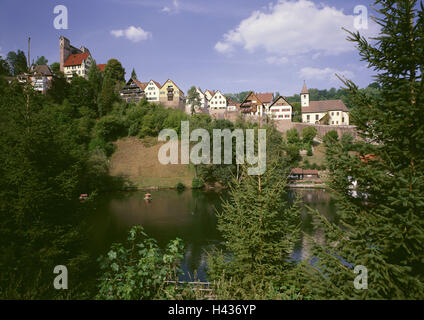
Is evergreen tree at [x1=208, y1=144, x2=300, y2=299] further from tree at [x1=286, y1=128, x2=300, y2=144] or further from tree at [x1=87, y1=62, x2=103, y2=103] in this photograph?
tree at [x1=87, y1=62, x2=103, y2=103]

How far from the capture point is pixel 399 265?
14.1 ft

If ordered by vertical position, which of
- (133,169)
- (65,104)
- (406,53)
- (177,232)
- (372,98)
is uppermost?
(65,104)

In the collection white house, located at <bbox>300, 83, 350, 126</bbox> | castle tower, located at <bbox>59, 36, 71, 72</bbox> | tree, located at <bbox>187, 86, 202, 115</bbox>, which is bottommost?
white house, located at <bbox>300, 83, 350, 126</bbox>

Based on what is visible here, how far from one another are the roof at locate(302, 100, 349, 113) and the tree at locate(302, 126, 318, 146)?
12882 millimetres

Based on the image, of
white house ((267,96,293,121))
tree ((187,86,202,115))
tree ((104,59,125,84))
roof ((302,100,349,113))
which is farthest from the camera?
tree ((104,59,125,84))

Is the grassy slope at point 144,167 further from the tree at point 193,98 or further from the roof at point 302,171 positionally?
the roof at point 302,171

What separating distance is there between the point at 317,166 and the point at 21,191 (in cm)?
4648

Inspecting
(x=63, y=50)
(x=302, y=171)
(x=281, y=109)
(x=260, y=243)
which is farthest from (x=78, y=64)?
(x=260, y=243)

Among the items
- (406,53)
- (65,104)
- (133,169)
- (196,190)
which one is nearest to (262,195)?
(406,53)

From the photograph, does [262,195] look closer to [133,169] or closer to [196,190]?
[196,190]

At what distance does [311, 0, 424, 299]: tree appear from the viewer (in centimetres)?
417

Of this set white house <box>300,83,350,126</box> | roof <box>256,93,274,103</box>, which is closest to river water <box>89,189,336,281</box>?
white house <box>300,83,350,126</box>

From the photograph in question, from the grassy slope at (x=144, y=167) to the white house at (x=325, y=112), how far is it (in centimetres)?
3496

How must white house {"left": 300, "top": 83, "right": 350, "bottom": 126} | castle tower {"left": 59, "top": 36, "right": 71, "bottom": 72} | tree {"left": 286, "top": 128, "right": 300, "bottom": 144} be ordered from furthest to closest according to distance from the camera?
castle tower {"left": 59, "top": 36, "right": 71, "bottom": 72} → white house {"left": 300, "top": 83, "right": 350, "bottom": 126} → tree {"left": 286, "top": 128, "right": 300, "bottom": 144}
